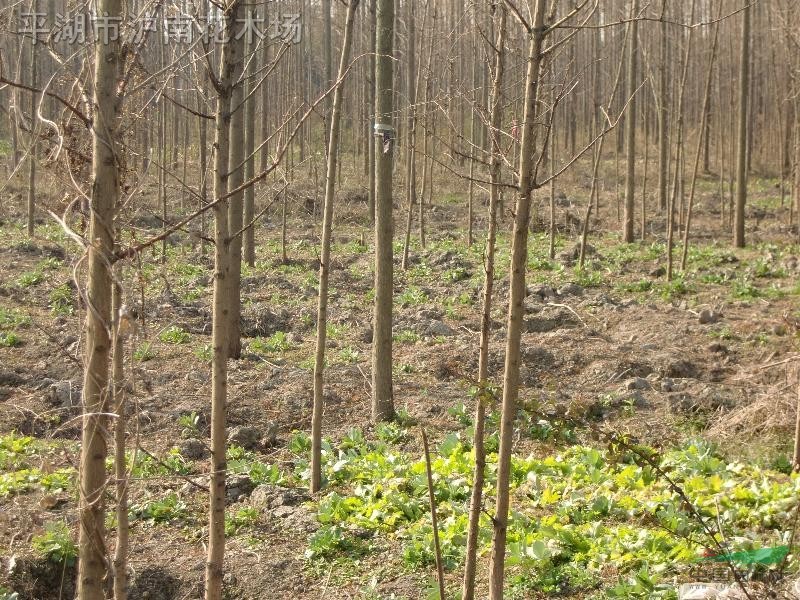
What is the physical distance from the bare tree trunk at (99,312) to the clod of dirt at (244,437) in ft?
14.4

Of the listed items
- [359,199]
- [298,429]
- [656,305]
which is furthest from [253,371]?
[359,199]

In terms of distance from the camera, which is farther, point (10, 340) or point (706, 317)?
point (706, 317)

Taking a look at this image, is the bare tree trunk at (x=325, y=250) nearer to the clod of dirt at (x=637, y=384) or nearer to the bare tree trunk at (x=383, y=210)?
the bare tree trunk at (x=383, y=210)

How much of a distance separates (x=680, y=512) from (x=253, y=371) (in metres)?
5.45

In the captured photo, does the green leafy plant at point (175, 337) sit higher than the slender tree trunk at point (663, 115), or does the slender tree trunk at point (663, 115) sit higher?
the slender tree trunk at point (663, 115)

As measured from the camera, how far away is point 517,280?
2910 mm

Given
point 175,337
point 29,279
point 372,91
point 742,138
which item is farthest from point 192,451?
point 742,138

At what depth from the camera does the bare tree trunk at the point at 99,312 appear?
7.53 feet

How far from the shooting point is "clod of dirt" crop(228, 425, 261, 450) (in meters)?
6.75

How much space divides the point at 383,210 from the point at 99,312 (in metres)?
4.65

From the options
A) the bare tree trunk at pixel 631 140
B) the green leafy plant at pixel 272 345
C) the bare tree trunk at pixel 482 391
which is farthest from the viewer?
the bare tree trunk at pixel 631 140

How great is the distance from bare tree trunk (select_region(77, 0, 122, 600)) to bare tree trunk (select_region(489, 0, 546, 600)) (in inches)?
52.0

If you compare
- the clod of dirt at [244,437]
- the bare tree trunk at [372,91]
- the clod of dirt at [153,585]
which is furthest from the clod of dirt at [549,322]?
the clod of dirt at [153,585]

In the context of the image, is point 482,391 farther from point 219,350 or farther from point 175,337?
point 175,337
